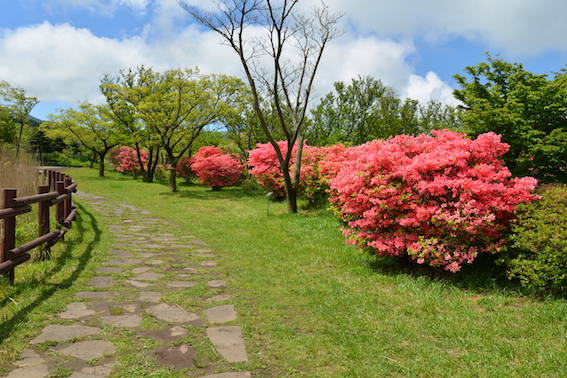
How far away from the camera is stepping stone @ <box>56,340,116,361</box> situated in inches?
123

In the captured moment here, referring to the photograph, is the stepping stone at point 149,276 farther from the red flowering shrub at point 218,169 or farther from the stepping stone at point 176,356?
the red flowering shrub at point 218,169

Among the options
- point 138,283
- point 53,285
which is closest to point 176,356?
point 138,283

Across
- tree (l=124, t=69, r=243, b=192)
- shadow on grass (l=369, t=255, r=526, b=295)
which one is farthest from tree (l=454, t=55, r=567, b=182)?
tree (l=124, t=69, r=243, b=192)

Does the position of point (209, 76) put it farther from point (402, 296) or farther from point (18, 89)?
point (18, 89)

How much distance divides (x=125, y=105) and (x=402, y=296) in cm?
2712

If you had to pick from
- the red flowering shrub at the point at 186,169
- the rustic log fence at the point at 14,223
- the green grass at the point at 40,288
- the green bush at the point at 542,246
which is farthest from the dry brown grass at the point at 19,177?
the red flowering shrub at the point at 186,169

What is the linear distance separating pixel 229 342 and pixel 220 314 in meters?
0.73

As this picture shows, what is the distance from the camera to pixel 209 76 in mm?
21312

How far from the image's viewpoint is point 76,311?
4.04m

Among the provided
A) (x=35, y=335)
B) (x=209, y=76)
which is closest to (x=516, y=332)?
(x=35, y=335)

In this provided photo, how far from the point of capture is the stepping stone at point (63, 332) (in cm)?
337

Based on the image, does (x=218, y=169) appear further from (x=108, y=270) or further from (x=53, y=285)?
(x=53, y=285)

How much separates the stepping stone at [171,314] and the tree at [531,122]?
6.10m

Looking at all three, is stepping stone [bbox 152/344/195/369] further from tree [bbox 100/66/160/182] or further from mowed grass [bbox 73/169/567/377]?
tree [bbox 100/66/160/182]
